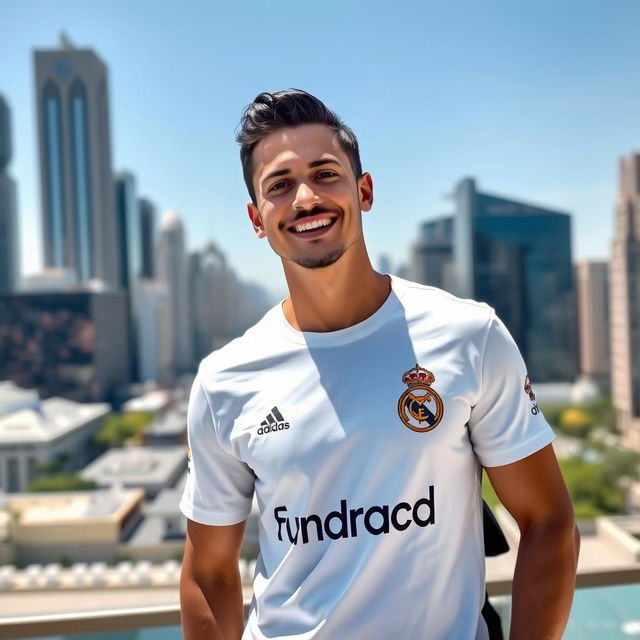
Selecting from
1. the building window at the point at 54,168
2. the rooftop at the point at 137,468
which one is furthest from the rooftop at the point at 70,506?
the building window at the point at 54,168

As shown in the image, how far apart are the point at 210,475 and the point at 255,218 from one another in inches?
13.8

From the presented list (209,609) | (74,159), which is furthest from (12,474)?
(74,159)

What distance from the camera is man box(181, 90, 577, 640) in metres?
0.74

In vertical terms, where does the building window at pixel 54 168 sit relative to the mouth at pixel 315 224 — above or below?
above

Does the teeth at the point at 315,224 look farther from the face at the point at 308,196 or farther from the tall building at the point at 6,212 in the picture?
the tall building at the point at 6,212

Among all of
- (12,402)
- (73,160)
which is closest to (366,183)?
(12,402)

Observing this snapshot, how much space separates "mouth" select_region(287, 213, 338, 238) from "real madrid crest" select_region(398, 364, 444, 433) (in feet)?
0.71

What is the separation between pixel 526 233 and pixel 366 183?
3358 centimetres

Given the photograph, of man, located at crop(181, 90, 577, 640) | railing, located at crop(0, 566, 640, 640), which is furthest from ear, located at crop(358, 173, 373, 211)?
railing, located at crop(0, 566, 640, 640)

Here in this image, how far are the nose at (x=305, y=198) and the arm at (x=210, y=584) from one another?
0.43 metres

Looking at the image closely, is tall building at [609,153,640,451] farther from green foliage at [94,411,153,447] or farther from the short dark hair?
the short dark hair

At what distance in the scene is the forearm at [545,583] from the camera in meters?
0.73

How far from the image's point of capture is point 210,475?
846mm

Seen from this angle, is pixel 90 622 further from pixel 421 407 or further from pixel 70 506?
pixel 70 506
